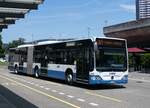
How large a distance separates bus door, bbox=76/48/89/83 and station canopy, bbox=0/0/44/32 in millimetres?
4605

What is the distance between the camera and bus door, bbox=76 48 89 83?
21.8m

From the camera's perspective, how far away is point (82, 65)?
879 inches

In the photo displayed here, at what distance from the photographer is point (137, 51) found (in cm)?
4844

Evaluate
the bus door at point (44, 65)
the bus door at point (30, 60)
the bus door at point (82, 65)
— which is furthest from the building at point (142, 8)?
the bus door at point (82, 65)

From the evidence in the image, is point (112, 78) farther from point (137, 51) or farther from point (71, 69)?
point (137, 51)

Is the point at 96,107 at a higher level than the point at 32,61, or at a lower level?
lower

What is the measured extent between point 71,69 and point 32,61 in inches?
379

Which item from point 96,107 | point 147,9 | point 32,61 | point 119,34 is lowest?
point 96,107

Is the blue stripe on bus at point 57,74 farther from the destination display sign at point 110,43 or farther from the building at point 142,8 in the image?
the building at point 142,8

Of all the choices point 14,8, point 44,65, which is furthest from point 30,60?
point 14,8

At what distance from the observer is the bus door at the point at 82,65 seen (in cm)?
2184

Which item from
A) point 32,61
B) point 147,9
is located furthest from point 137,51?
point 147,9

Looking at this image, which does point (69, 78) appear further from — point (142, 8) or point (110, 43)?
point (142, 8)

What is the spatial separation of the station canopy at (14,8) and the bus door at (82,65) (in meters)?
4.61
